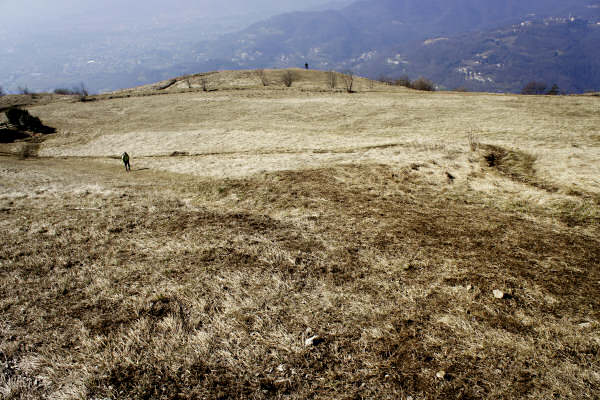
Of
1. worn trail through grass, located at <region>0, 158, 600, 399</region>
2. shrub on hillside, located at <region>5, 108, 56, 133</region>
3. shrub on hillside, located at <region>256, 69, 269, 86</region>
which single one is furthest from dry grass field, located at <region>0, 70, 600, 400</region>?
shrub on hillside, located at <region>256, 69, 269, 86</region>

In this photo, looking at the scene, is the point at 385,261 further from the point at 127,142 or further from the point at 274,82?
the point at 274,82

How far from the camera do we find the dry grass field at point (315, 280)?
6.78 meters

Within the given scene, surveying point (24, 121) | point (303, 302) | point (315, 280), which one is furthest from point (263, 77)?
point (303, 302)

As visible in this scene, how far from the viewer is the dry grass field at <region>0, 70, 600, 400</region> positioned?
22.2 ft

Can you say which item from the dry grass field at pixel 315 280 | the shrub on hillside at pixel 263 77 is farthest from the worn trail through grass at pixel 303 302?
the shrub on hillside at pixel 263 77

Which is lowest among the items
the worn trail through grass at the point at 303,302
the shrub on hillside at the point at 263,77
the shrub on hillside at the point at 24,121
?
the worn trail through grass at the point at 303,302

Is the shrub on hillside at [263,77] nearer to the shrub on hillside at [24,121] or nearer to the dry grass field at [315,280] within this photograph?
the shrub on hillside at [24,121]

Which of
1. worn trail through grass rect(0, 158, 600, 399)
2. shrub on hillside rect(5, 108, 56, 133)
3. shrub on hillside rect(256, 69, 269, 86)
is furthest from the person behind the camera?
shrub on hillside rect(256, 69, 269, 86)

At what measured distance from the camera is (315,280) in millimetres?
10172

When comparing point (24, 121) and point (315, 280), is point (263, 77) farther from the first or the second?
point (315, 280)

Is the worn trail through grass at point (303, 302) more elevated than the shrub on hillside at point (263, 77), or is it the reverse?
the shrub on hillside at point (263, 77)

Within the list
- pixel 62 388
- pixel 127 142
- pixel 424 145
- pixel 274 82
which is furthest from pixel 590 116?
pixel 274 82

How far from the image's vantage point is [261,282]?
10.2 meters

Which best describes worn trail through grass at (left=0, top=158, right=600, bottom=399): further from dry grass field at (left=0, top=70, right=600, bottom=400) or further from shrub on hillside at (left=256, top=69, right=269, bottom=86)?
shrub on hillside at (left=256, top=69, right=269, bottom=86)
